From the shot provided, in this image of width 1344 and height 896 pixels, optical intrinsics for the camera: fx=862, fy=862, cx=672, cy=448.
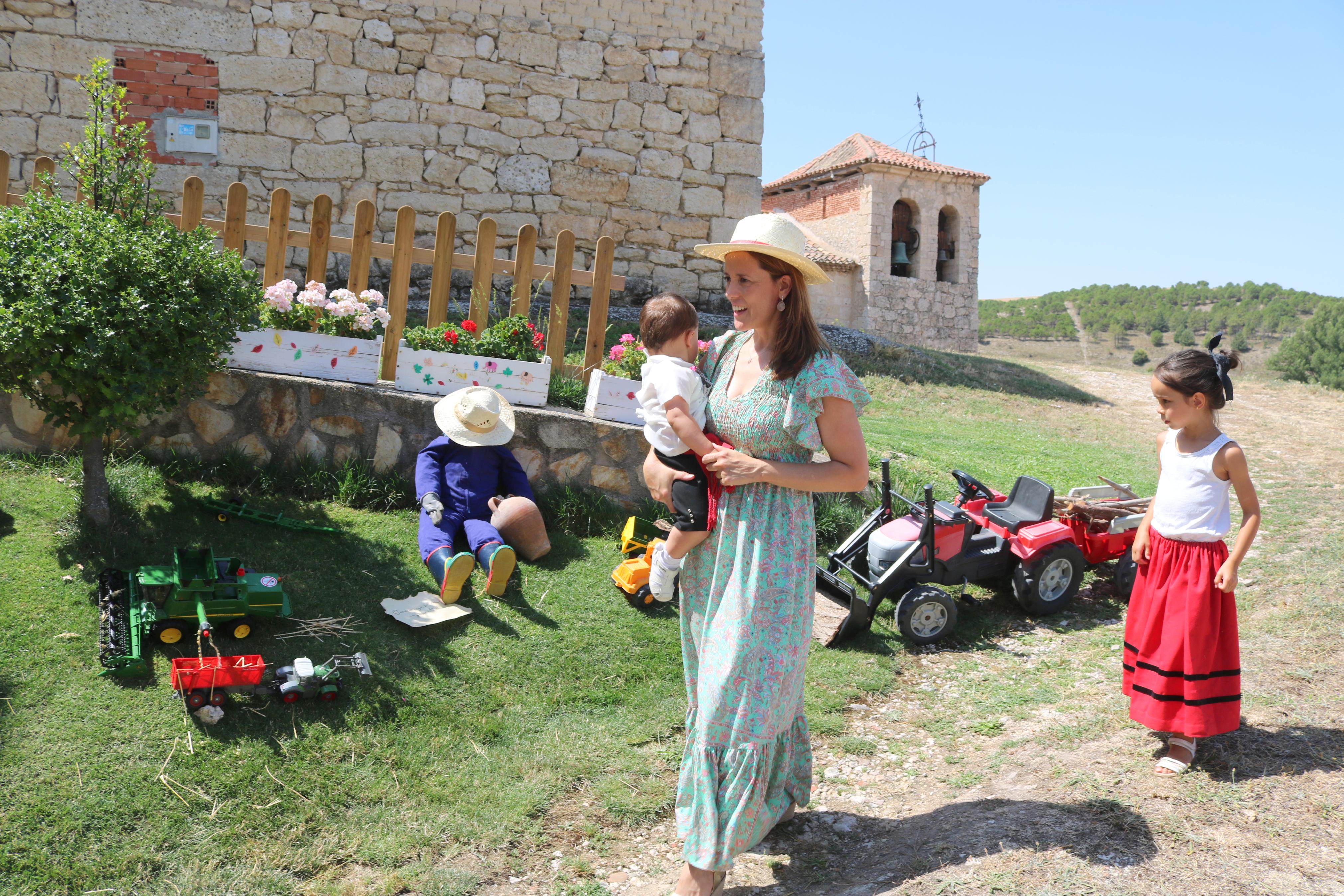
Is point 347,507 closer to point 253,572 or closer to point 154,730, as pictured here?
point 253,572

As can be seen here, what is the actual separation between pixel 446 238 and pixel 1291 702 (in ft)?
17.3

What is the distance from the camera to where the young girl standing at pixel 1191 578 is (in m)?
3.35

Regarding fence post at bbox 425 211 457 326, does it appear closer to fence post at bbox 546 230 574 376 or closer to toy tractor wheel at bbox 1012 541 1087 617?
fence post at bbox 546 230 574 376

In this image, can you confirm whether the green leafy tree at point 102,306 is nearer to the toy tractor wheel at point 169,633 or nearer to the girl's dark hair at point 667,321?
the toy tractor wheel at point 169,633

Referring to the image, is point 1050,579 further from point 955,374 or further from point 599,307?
point 955,374

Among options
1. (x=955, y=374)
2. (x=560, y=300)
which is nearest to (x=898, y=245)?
(x=955, y=374)

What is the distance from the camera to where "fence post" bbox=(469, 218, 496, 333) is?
5832 mm

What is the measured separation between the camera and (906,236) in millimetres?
24625

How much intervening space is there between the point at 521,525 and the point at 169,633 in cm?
176

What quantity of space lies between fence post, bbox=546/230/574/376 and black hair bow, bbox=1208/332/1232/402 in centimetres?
387

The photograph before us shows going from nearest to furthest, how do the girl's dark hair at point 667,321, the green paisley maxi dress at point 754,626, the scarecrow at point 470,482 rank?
the green paisley maxi dress at point 754,626
the girl's dark hair at point 667,321
the scarecrow at point 470,482

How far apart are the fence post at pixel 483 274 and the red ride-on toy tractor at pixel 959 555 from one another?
2817mm

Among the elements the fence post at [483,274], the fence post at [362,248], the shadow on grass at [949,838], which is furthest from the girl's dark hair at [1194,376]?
the fence post at [362,248]

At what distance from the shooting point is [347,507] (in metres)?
5.11
